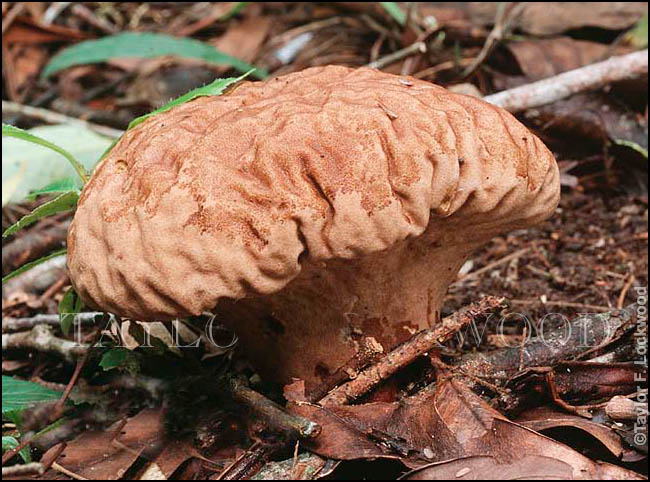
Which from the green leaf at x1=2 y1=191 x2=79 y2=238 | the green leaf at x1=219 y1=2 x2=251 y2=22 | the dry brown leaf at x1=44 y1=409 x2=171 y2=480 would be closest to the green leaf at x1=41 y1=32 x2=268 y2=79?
the green leaf at x1=219 y1=2 x2=251 y2=22

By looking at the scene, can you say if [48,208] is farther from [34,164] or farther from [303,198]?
[34,164]

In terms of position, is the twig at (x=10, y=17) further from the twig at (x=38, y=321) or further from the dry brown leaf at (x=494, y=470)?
Answer: the dry brown leaf at (x=494, y=470)

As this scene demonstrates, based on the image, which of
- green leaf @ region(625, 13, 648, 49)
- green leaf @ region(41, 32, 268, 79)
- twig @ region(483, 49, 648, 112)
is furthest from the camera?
green leaf @ region(41, 32, 268, 79)

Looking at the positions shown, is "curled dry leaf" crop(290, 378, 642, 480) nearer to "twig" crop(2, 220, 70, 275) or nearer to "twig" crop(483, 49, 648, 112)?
"twig" crop(483, 49, 648, 112)

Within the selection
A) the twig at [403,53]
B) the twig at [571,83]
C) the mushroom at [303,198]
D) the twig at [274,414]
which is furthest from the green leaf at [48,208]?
the twig at [403,53]

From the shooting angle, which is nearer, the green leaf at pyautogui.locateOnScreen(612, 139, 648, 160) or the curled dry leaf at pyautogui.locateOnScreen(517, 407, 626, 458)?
the curled dry leaf at pyautogui.locateOnScreen(517, 407, 626, 458)

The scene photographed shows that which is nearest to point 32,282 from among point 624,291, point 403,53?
point 403,53

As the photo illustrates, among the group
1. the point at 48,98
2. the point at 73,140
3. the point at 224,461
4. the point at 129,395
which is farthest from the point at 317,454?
the point at 48,98
